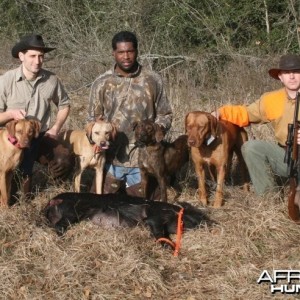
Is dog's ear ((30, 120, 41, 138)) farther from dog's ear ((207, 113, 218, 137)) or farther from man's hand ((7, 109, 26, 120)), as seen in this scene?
dog's ear ((207, 113, 218, 137))

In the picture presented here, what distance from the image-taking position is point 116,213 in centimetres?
525

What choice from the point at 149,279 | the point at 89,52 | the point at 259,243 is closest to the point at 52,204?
the point at 149,279

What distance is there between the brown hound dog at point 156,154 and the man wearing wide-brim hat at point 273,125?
68 cm

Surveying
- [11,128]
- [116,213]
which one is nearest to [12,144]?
[11,128]

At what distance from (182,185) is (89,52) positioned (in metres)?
5.67

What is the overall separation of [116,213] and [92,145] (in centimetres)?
131

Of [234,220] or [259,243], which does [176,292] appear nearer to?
[259,243]

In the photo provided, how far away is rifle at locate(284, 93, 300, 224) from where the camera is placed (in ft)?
16.5

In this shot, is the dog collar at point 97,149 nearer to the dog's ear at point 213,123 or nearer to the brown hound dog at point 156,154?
the brown hound dog at point 156,154

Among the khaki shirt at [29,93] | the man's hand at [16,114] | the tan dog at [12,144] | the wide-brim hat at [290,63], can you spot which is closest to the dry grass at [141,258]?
the tan dog at [12,144]

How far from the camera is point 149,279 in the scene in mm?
4176

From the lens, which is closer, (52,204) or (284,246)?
(284,246)

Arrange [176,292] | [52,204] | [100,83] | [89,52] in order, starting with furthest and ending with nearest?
[89,52]
[100,83]
[52,204]
[176,292]

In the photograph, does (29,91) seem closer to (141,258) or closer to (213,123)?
(213,123)
